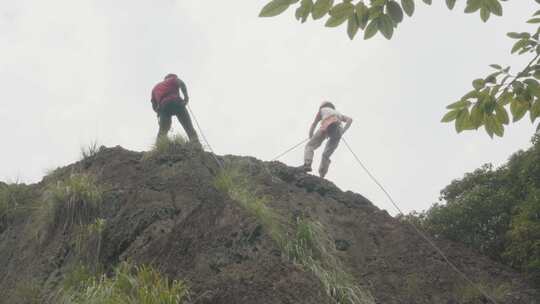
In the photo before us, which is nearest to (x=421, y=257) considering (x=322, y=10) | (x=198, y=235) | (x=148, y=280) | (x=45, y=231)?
(x=198, y=235)

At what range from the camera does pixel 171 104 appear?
37.5 feet

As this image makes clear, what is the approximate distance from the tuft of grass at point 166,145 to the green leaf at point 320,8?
687cm

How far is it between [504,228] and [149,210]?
4.55 metres

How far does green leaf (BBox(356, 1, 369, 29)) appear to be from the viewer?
3.52 m

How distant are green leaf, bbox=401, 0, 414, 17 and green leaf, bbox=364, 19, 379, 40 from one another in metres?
0.16

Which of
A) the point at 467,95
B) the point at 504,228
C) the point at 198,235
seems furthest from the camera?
the point at 504,228

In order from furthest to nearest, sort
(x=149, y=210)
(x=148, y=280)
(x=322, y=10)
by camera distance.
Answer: (x=149, y=210)
(x=148, y=280)
(x=322, y=10)

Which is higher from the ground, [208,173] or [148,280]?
[208,173]

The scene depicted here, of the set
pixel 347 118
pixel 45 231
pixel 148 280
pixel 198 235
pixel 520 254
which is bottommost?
pixel 520 254

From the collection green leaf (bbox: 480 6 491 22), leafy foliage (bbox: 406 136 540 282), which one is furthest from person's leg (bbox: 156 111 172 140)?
green leaf (bbox: 480 6 491 22)

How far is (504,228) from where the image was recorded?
30.0ft

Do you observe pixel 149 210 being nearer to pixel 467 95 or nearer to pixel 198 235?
pixel 198 235

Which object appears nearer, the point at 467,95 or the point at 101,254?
the point at 467,95

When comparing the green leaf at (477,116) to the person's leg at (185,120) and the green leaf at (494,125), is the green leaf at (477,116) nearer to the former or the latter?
the green leaf at (494,125)
